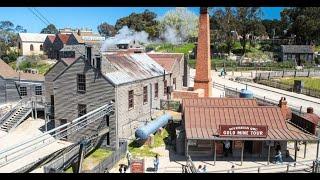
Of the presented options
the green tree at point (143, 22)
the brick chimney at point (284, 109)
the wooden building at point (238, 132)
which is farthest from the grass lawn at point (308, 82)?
the green tree at point (143, 22)

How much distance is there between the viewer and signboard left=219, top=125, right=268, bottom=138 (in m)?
22.0

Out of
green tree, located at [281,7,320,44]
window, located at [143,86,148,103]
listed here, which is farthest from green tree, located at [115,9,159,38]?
window, located at [143,86,148,103]

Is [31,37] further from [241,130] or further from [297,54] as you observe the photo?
[241,130]

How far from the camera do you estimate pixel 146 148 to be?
80.4 feet

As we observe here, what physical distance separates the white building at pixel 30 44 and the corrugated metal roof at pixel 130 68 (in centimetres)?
6432

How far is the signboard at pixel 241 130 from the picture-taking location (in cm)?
2200

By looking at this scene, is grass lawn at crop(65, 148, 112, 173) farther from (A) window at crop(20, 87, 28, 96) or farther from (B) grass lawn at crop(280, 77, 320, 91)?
(B) grass lawn at crop(280, 77, 320, 91)

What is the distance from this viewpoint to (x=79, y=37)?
80.9m

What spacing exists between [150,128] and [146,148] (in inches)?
51.3

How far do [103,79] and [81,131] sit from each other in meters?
4.05

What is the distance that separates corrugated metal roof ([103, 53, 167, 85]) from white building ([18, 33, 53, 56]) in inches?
2532

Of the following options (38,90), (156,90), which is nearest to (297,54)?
(156,90)

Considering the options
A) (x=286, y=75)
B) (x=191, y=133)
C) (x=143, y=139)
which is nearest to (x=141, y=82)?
(x=143, y=139)

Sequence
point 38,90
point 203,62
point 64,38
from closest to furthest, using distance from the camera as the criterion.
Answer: point 38,90
point 203,62
point 64,38
